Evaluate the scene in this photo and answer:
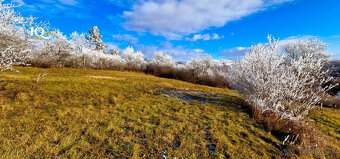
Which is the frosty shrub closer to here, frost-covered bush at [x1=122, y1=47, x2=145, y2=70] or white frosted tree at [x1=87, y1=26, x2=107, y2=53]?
frost-covered bush at [x1=122, y1=47, x2=145, y2=70]

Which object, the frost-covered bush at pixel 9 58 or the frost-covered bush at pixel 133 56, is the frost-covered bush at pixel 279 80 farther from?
the frost-covered bush at pixel 133 56

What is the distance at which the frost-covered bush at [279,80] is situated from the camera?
5.00 m

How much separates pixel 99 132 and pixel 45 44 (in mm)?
26742

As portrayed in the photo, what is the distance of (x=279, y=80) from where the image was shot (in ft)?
18.0

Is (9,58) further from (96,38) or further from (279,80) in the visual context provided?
(96,38)

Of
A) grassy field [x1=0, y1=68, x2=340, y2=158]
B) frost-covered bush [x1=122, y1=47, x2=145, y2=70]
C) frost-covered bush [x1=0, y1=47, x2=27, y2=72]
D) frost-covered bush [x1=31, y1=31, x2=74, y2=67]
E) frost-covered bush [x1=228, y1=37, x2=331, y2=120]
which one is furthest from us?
frost-covered bush [x1=122, y1=47, x2=145, y2=70]

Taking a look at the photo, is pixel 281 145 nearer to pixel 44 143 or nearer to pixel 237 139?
pixel 237 139

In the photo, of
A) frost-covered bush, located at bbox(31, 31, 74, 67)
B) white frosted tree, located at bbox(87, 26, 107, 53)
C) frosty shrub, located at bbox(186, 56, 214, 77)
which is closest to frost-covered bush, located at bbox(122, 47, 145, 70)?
white frosted tree, located at bbox(87, 26, 107, 53)

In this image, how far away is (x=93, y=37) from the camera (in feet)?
145

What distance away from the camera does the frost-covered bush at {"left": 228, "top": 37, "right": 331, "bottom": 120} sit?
197 inches

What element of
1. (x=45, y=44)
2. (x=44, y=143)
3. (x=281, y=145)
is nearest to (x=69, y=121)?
(x=44, y=143)

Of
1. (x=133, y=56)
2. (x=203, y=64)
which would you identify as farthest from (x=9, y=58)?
(x=133, y=56)

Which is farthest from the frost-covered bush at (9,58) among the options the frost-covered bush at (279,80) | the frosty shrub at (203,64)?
the frosty shrub at (203,64)

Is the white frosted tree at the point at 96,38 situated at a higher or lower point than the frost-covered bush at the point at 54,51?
higher
